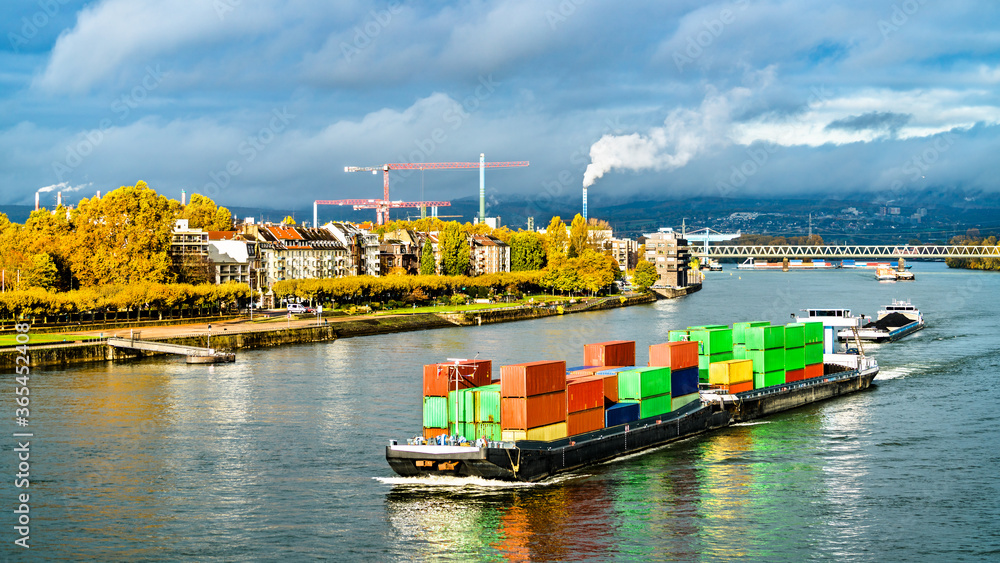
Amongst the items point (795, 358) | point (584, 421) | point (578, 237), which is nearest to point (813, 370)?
point (795, 358)

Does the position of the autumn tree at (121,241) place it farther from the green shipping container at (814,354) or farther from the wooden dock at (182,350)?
the green shipping container at (814,354)

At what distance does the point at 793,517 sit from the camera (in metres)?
29.9

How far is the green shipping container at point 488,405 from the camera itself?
33.1 m

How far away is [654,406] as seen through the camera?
39781 mm

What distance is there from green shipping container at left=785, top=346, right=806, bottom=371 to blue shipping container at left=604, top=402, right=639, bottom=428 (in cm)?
1639

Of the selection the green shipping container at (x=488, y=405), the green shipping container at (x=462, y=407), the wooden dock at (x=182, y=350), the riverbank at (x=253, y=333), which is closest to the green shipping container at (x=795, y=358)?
the green shipping container at (x=488, y=405)

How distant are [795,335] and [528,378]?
84.2 ft

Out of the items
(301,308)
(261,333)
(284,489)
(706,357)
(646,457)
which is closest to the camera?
(284,489)

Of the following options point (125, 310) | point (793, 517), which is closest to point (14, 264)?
point (125, 310)

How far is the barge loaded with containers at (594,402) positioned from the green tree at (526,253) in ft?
341

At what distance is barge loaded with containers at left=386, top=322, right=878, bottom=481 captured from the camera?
32.4m

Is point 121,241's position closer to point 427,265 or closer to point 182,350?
point 182,350

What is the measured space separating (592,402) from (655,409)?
5.02 metres

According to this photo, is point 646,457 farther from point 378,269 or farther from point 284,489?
point 378,269
